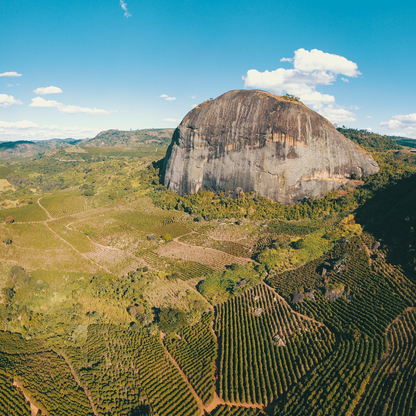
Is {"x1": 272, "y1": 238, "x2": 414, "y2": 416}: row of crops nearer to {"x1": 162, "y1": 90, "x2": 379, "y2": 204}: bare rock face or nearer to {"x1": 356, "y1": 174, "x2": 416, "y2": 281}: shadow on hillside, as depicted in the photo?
{"x1": 356, "y1": 174, "x2": 416, "y2": 281}: shadow on hillside

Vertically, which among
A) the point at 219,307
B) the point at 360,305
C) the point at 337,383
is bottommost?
the point at 219,307

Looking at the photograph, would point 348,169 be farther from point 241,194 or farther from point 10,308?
point 10,308

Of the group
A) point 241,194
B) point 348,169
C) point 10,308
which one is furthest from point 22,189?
point 348,169

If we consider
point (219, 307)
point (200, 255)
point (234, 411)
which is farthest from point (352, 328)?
point (200, 255)

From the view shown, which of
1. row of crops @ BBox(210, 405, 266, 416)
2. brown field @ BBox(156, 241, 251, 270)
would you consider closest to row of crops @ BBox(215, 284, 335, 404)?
row of crops @ BBox(210, 405, 266, 416)

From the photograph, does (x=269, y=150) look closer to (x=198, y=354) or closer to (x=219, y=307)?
(x=219, y=307)

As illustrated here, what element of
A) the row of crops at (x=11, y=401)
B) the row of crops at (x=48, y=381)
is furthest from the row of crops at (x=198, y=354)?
the row of crops at (x=11, y=401)
